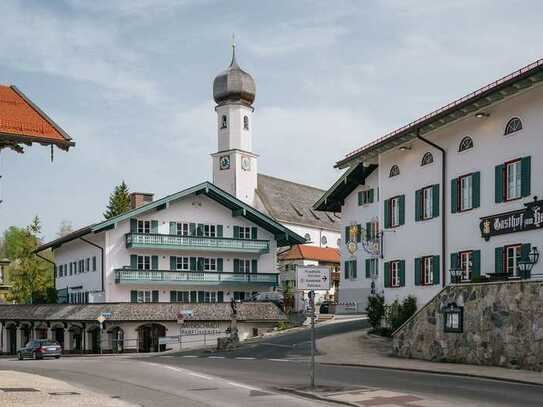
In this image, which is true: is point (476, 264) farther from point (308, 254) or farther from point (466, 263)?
point (308, 254)

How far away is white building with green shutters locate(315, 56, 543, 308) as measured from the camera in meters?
28.8

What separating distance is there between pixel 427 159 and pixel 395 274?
624 cm

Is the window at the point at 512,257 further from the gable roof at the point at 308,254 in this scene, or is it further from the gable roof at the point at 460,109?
the gable roof at the point at 308,254

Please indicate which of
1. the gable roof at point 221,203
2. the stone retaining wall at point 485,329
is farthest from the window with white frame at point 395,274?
the gable roof at point 221,203

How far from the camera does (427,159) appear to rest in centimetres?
3606

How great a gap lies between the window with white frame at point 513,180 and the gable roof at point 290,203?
59.3 metres

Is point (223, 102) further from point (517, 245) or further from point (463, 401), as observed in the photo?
point (463, 401)

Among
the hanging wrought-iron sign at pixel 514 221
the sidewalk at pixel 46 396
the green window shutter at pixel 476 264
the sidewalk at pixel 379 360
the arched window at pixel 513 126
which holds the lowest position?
the sidewalk at pixel 379 360

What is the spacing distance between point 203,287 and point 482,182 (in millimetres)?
34199

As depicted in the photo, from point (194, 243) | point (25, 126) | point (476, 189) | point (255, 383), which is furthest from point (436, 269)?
point (194, 243)

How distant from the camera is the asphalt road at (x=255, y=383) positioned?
722 inches

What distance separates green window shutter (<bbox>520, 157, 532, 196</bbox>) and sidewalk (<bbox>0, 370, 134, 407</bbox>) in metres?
16.7

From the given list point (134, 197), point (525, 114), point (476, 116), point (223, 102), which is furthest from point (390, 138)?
point (223, 102)

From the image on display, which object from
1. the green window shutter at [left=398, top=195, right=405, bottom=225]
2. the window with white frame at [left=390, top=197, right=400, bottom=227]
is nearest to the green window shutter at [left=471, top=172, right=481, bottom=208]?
the green window shutter at [left=398, top=195, right=405, bottom=225]
